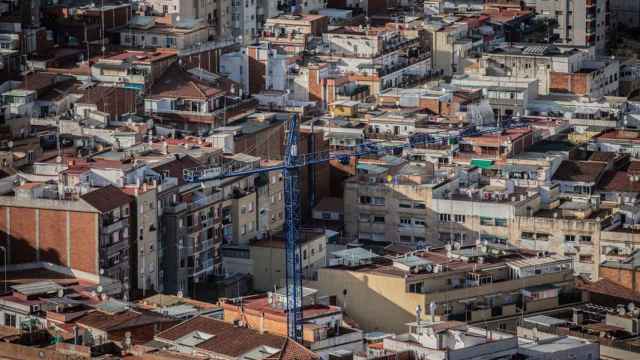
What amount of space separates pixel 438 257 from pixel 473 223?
28.2ft

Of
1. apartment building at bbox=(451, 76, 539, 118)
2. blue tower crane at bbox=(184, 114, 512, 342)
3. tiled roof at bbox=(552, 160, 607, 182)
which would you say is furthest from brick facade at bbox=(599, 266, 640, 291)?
apartment building at bbox=(451, 76, 539, 118)

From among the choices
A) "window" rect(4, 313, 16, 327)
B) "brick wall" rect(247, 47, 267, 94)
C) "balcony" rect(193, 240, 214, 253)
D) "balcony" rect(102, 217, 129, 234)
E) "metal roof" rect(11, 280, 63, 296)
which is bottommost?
"window" rect(4, 313, 16, 327)

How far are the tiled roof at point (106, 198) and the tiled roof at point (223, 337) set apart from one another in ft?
30.7

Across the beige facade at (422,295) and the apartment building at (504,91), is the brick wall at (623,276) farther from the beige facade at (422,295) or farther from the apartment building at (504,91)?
the apartment building at (504,91)

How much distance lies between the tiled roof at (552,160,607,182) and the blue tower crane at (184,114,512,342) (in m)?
5.18

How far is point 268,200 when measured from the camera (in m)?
98.2

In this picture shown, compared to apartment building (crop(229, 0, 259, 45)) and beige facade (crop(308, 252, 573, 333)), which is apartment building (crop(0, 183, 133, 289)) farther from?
apartment building (crop(229, 0, 259, 45))

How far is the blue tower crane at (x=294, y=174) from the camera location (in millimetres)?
81812

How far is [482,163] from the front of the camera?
104062 mm

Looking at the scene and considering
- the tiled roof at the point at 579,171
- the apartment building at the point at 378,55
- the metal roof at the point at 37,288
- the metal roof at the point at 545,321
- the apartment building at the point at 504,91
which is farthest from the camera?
the apartment building at the point at 378,55

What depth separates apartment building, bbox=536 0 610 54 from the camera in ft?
449

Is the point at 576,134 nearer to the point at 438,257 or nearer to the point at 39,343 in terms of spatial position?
the point at 438,257

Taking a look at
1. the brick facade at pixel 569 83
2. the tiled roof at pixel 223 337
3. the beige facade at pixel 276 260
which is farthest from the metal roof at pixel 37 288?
the brick facade at pixel 569 83

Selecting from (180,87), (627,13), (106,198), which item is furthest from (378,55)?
(106,198)
